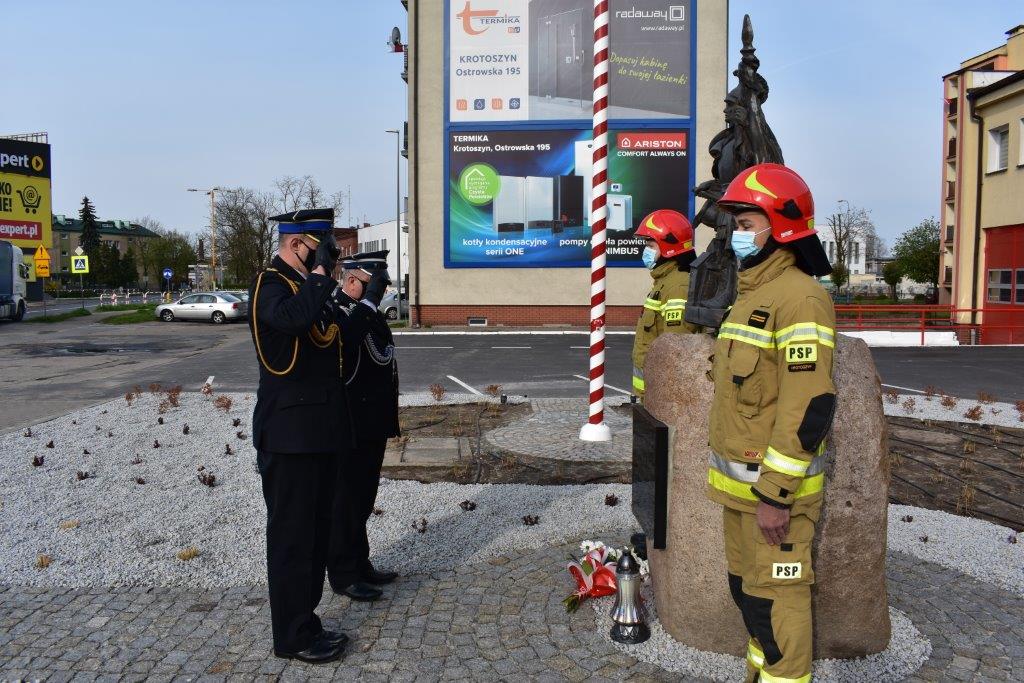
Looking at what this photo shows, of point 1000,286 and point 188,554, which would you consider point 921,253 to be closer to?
point 1000,286

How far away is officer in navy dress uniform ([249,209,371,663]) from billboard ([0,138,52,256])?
5247 cm

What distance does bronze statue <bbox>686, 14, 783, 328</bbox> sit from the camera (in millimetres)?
5359

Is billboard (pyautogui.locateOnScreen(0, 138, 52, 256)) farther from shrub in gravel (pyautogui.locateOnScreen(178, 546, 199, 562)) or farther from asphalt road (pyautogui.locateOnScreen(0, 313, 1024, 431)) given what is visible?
shrub in gravel (pyautogui.locateOnScreen(178, 546, 199, 562))

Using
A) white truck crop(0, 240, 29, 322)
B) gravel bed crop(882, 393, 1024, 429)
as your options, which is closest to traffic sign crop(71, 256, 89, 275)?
white truck crop(0, 240, 29, 322)

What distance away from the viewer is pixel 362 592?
4477 mm

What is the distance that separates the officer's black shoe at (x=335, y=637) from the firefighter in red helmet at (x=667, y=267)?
3.14 meters

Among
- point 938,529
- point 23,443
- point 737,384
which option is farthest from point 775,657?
point 23,443

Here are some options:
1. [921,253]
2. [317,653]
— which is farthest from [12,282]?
[921,253]

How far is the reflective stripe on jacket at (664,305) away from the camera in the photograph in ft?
20.8

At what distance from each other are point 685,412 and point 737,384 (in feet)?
2.70

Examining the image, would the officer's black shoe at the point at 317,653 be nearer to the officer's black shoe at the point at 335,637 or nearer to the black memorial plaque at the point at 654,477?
the officer's black shoe at the point at 335,637

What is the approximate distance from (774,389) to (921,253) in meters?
61.3

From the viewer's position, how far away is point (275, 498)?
12.3 feet

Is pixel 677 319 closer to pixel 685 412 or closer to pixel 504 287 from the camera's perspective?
pixel 685 412
